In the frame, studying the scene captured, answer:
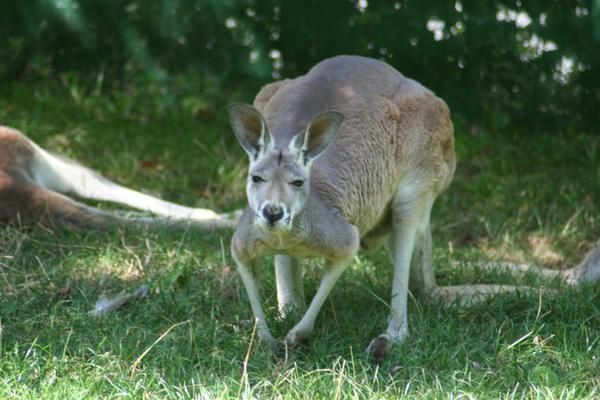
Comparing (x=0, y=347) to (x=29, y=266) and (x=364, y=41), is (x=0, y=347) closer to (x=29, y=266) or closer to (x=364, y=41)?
(x=29, y=266)

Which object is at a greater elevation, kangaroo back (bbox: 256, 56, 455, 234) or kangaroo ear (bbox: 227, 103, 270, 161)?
kangaroo ear (bbox: 227, 103, 270, 161)

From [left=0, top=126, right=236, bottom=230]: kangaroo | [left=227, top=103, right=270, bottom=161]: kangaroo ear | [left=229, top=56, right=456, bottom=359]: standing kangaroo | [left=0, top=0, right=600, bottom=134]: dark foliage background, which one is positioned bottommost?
[left=0, top=126, right=236, bottom=230]: kangaroo

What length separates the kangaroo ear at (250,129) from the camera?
3.54m

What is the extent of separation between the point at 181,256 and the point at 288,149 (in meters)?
1.32

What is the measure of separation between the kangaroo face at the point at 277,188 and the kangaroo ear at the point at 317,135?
1.7 inches

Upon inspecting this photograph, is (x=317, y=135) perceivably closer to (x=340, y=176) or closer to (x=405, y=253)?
(x=340, y=176)

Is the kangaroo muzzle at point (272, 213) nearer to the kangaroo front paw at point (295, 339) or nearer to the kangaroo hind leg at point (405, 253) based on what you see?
the kangaroo front paw at point (295, 339)

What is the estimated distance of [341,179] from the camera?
3934 mm

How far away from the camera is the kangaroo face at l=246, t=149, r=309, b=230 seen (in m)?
3.35

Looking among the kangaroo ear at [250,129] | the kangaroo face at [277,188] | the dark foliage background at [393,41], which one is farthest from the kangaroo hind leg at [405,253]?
the dark foliage background at [393,41]

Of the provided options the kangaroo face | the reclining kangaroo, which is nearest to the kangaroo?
the reclining kangaroo

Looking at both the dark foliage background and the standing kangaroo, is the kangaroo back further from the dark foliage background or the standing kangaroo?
the dark foliage background

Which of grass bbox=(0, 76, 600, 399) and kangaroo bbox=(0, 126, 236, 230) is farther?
kangaroo bbox=(0, 126, 236, 230)

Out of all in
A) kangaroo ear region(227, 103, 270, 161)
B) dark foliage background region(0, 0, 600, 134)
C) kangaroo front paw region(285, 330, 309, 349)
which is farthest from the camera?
dark foliage background region(0, 0, 600, 134)
